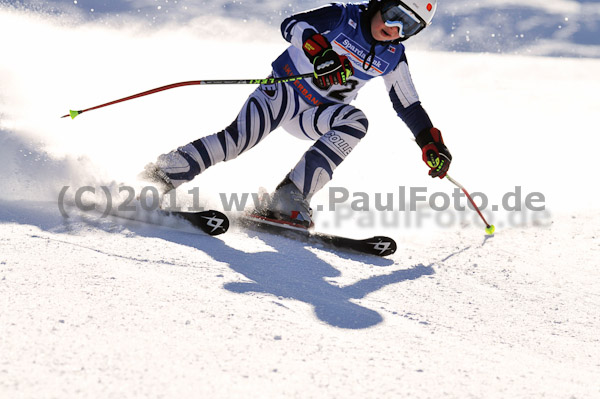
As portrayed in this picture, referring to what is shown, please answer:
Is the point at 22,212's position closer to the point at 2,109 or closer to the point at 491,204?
the point at 2,109

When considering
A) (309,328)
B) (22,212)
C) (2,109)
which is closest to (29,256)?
(22,212)

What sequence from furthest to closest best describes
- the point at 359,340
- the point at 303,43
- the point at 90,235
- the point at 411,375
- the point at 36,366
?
the point at 303,43 → the point at 90,235 → the point at 359,340 → the point at 411,375 → the point at 36,366

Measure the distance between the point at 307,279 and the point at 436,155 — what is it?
1565 millimetres

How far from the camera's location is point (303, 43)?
11.9 ft

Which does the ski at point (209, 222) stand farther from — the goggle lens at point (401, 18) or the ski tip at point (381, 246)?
the goggle lens at point (401, 18)

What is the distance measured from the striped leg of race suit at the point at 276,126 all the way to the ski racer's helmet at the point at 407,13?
682 mm

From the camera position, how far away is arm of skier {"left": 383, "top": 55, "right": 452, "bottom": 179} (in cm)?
397

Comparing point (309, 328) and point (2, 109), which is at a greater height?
point (2, 109)

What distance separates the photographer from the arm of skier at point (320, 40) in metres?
3.50

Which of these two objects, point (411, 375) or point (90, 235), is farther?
point (90, 235)

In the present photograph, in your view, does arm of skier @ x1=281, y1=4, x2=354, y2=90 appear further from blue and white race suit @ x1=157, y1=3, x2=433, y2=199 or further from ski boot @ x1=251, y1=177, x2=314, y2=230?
ski boot @ x1=251, y1=177, x2=314, y2=230

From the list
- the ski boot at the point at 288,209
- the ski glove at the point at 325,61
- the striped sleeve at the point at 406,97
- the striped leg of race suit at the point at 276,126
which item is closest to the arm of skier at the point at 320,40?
the ski glove at the point at 325,61

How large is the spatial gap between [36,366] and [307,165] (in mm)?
2504

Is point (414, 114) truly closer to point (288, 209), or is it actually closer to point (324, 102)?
point (324, 102)
